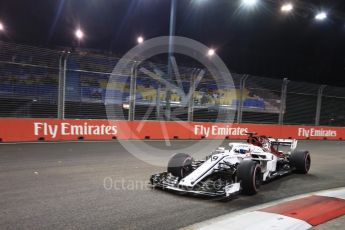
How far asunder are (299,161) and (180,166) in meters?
3.13

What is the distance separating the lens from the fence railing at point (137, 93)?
12.4m

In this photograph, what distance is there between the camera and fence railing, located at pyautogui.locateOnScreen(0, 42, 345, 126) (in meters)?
12.4

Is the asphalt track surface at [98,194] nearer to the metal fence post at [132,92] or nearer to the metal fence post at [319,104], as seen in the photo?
the metal fence post at [132,92]

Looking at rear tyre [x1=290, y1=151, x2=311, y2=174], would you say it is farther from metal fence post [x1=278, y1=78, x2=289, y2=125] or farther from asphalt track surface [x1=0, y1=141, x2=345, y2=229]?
metal fence post [x1=278, y1=78, x2=289, y2=125]

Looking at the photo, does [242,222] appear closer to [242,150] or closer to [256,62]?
[242,150]

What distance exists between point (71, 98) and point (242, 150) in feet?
25.8

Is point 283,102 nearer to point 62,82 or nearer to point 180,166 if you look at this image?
point 62,82

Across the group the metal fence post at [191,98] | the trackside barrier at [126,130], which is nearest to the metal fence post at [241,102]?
the trackside barrier at [126,130]

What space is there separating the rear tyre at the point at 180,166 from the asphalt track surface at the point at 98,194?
0.62 meters

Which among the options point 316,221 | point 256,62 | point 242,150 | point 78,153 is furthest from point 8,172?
point 256,62

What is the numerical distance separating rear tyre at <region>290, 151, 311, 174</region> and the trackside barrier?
17.8ft

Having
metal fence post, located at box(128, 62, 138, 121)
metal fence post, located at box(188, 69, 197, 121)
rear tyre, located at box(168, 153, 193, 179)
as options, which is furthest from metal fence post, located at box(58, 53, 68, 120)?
rear tyre, located at box(168, 153, 193, 179)

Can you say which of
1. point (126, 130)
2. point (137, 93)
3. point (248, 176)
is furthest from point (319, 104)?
point (248, 176)

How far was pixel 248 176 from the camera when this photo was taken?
20.6 feet
